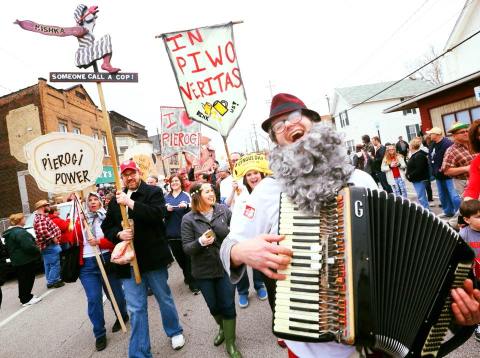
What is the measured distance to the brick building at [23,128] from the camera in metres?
19.1

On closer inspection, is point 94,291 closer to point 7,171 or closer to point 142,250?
point 142,250

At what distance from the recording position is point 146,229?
3.44 m

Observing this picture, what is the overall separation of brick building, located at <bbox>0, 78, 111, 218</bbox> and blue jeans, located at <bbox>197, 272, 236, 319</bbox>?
17.5 metres

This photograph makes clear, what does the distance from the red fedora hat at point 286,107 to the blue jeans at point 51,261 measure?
7353 millimetres

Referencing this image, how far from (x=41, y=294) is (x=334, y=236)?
8.11 metres

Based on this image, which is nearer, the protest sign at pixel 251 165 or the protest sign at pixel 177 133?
the protest sign at pixel 251 165

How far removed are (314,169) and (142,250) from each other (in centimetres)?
255

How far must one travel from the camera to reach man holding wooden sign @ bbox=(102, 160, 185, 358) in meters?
3.22

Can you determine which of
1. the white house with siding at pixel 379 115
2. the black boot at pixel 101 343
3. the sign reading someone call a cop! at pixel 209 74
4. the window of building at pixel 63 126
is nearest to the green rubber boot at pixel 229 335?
the black boot at pixel 101 343

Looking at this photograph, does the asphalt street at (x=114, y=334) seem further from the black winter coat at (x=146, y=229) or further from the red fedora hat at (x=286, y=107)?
the red fedora hat at (x=286, y=107)

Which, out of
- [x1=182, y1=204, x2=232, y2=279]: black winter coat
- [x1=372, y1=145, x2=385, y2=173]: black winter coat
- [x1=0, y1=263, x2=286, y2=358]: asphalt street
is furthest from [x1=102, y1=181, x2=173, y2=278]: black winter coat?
[x1=372, y1=145, x2=385, y2=173]: black winter coat

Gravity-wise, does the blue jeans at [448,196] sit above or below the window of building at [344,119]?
below

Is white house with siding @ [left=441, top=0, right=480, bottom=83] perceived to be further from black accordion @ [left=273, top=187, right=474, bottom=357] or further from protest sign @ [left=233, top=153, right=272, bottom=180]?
black accordion @ [left=273, top=187, right=474, bottom=357]

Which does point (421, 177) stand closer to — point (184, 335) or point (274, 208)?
point (184, 335)
